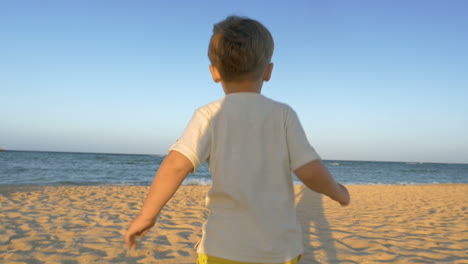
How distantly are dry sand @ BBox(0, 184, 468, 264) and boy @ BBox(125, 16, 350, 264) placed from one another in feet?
8.08

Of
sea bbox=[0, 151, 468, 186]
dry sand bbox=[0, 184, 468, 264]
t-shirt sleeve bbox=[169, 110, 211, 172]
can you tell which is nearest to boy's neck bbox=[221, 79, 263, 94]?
t-shirt sleeve bbox=[169, 110, 211, 172]

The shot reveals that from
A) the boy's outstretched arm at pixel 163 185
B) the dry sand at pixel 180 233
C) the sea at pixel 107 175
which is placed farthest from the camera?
the sea at pixel 107 175

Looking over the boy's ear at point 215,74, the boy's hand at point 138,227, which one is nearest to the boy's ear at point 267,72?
the boy's ear at point 215,74

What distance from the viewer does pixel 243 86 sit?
1341 mm

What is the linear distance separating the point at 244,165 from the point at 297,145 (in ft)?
0.69

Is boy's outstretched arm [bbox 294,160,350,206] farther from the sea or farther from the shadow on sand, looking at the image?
the sea

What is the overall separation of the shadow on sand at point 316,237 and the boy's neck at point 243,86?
271cm

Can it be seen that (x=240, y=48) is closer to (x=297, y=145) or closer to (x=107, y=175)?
(x=297, y=145)

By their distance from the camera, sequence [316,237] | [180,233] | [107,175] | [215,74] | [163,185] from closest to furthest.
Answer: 1. [163,185]
2. [215,74]
3. [316,237]
4. [180,233]
5. [107,175]

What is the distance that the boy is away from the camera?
1254 millimetres

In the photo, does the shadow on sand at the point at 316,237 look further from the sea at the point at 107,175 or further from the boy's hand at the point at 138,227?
the sea at the point at 107,175

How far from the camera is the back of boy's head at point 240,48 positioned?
1277 mm

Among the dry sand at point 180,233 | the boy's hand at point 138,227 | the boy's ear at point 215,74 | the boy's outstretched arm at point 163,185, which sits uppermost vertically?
the boy's ear at point 215,74

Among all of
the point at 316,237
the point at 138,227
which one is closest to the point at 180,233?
the point at 316,237
